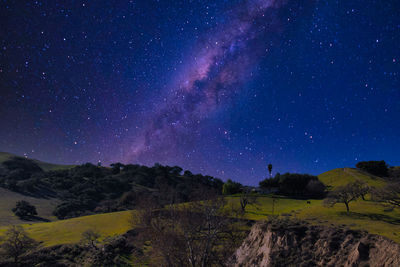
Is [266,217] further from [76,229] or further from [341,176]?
[341,176]

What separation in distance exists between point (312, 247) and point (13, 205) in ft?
366

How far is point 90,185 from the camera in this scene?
140 metres

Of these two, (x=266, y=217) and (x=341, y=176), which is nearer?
(x=266, y=217)

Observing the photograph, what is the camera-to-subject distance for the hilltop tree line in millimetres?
106938

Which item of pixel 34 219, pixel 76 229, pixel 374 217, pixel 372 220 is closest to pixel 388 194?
pixel 374 217

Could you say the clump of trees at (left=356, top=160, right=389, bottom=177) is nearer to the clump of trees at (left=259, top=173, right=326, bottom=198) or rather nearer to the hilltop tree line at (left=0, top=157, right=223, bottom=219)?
the clump of trees at (left=259, top=173, right=326, bottom=198)

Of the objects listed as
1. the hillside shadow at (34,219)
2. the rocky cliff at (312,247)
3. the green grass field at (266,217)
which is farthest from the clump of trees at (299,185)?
the hillside shadow at (34,219)

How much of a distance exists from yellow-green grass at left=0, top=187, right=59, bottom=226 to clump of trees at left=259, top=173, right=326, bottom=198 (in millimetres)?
102470

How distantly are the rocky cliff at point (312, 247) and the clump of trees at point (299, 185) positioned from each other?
228ft

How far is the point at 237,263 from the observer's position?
3303cm

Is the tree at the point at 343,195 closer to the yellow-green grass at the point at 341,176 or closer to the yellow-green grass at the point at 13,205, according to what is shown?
the yellow-green grass at the point at 341,176

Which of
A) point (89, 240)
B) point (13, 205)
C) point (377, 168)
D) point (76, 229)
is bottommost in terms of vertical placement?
point (76, 229)

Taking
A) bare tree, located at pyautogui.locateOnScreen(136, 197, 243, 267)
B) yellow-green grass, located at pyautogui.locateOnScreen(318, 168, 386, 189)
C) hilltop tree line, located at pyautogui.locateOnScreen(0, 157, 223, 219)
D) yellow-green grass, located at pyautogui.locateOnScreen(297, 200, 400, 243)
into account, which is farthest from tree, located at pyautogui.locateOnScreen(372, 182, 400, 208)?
yellow-green grass, located at pyautogui.locateOnScreen(318, 168, 386, 189)

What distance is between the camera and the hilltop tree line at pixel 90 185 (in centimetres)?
10694
